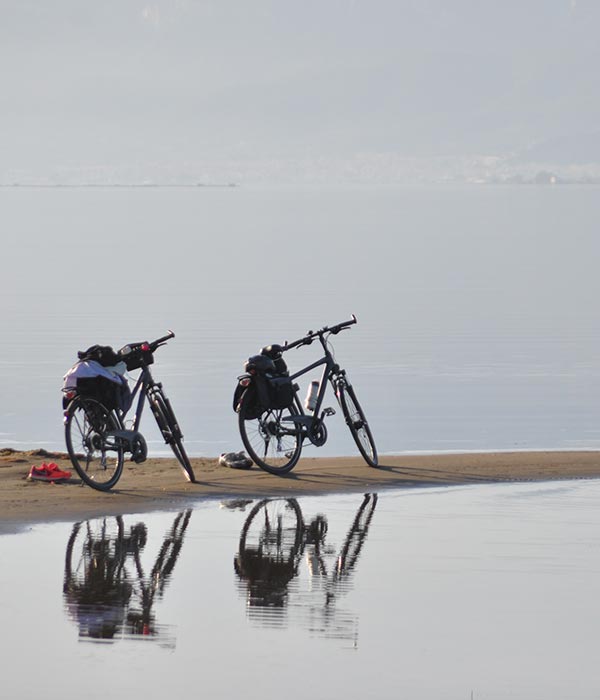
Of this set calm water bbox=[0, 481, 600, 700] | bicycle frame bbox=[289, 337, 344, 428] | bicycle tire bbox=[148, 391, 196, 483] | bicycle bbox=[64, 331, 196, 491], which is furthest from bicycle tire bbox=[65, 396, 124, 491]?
bicycle frame bbox=[289, 337, 344, 428]

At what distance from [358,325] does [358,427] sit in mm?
18069

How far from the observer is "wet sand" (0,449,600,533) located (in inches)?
417

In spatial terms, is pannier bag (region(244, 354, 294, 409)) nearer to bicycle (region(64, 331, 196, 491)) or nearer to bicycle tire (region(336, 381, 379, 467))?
bicycle tire (region(336, 381, 379, 467))

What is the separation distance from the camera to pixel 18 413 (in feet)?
62.2

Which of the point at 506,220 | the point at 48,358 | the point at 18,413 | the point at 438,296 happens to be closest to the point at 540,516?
the point at 18,413

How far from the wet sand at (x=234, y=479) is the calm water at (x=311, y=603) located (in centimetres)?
40

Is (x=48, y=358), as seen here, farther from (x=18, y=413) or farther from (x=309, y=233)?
(x=309, y=233)

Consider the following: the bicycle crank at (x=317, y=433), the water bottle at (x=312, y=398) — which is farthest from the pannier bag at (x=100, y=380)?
the water bottle at (x=312, y=398)

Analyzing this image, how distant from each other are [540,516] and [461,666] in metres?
3.41

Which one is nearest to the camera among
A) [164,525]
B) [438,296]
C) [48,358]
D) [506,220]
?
[164,525]

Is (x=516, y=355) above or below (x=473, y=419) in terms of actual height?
above

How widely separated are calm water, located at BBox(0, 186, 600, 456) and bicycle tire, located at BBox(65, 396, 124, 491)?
4.29m

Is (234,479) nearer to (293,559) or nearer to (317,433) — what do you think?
(317,433)

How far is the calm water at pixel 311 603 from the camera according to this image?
675cm
